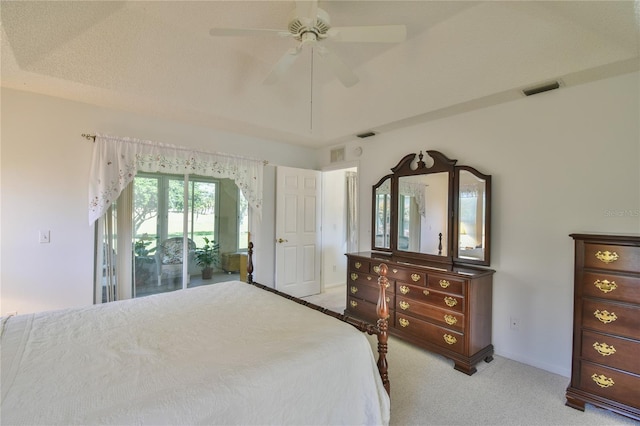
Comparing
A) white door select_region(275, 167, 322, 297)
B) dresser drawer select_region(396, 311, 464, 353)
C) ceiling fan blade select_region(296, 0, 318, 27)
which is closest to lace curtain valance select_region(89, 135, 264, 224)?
white door select_region(275, 167, 322, 297)

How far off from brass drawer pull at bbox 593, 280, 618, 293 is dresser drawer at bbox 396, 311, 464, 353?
1.05m

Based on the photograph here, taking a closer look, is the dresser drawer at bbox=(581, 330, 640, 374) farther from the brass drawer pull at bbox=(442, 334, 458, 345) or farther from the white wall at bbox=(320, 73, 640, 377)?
the brass drawer pull at bbox=(442, 334, 458, 345)

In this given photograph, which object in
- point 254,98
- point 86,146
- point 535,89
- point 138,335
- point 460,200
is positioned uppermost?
point 254,98

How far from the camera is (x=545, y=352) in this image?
2605 millimetres

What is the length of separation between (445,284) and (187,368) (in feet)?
7.46

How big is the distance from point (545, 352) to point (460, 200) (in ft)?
5.07

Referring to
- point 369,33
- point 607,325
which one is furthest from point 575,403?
point 369,33

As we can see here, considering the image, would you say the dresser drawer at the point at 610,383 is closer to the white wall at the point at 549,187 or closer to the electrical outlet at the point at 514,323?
the white wall at the point at 549,187

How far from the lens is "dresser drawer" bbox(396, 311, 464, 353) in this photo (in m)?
2.62

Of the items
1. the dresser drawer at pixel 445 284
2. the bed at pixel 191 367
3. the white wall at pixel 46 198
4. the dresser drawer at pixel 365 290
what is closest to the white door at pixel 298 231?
the dresser drawer at pixel 365 290

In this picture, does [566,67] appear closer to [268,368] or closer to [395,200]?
[395,200]

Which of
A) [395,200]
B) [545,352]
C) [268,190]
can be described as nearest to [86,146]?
[268,190]

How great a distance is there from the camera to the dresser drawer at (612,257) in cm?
190

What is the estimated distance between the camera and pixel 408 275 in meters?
3.03
